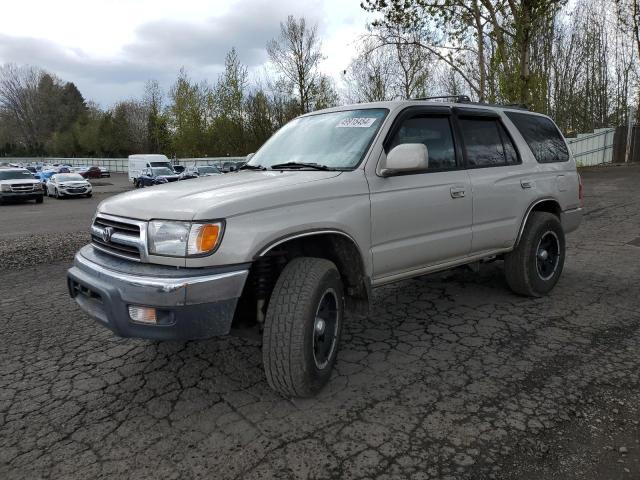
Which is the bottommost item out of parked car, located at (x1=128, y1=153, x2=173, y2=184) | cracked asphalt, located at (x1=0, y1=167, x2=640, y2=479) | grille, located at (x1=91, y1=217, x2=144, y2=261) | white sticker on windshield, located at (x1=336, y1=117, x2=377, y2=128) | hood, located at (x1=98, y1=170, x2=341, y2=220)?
cracked asphalt, located at (x1=0, y1=167, x2=640, y2=479)

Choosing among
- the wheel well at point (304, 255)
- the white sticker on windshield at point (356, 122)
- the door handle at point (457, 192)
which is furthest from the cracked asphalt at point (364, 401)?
the white sticker on windshield at point (356, 122)

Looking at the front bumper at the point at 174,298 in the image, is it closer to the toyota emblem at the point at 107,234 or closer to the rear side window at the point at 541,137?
the toyota emblem at the point at 107,234

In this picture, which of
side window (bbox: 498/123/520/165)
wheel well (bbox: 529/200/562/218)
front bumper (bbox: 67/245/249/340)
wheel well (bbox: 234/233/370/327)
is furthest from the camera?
wheel well (bbox: 529/200/562/218)

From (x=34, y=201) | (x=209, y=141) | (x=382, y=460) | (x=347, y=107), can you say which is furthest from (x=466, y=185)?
(x=209, y=141)

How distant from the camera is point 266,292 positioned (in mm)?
3041

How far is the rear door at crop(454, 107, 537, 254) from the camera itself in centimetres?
413

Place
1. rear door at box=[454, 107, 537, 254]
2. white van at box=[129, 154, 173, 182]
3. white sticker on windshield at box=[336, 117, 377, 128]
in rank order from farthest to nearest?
1. white van at box=[129, 154, 173, 182]
2. rear door at box=[454, 107, 537, 254]
3. white sticker on windshield at box=[336, 117, 377, 128]

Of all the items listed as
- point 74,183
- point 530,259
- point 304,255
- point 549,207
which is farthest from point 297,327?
point 74,183

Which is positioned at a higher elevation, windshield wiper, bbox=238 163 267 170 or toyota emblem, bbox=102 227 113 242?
windshield wiper, bbox=238 163 267 170

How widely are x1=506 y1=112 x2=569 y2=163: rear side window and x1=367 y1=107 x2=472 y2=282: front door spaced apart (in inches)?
45.8

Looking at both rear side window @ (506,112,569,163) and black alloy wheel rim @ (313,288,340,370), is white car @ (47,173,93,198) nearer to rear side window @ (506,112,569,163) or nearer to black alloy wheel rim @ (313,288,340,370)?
rear side window @ (506,112,569,163)

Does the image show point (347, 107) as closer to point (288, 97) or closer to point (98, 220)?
point (98, 220)

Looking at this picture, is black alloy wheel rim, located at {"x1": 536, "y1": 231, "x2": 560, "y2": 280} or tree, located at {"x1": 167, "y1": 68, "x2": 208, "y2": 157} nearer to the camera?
black alloy wheel rim, located at {"x1": 536, "y1": 231, "x2": 560, "y2": 280}

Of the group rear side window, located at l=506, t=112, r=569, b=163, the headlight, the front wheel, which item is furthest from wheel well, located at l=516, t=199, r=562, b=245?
the headlight
